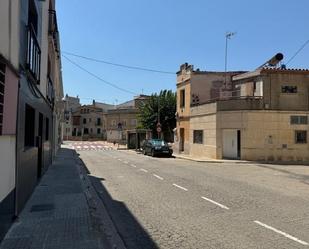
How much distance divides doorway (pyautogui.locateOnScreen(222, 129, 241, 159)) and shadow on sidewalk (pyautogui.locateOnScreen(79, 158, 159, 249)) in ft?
66.8

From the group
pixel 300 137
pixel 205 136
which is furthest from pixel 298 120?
pixel 205 136

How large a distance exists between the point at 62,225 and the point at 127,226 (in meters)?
1.35

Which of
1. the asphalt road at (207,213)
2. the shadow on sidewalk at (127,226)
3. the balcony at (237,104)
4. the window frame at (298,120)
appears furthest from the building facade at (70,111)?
the shadow on sidewalk at (127,226)

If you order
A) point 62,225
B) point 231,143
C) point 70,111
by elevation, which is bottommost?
point 62,225

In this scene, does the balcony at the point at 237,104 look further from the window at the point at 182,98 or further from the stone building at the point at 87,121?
the stone building at the point at 87,121

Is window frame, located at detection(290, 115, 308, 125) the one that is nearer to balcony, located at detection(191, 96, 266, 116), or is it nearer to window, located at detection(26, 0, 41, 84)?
balcony, located at detection(191, 96, 266, 116)

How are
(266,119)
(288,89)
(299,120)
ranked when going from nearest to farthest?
(266,119) < (299,120) < (288,89)

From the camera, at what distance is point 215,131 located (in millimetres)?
32344

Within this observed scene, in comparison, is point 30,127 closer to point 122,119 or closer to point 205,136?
point 205,136

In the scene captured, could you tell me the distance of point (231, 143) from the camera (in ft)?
105

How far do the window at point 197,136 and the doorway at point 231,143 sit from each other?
394 cm

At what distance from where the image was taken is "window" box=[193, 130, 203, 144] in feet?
118

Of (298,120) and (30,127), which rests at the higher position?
(298,120)

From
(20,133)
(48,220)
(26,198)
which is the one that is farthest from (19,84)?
(26,198)
